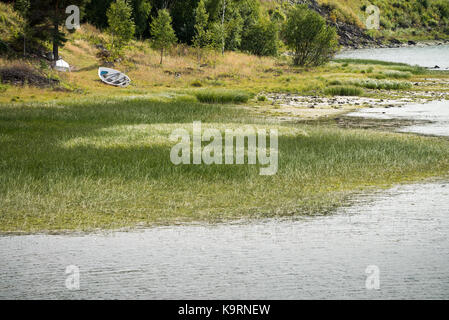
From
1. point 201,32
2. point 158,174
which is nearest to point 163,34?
point 201,32

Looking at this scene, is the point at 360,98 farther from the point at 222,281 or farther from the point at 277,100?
the point at 222,281

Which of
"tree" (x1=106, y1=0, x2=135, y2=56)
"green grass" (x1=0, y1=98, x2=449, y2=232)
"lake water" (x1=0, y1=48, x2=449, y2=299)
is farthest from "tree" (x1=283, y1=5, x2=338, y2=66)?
"lake water" (x1=0, y1=48, x2=449, y2=299)

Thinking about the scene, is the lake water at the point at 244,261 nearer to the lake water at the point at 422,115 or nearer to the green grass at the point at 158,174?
the green grass at the point at 158,174

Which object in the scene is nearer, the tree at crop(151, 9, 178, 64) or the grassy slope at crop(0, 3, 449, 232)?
the grassy slope at crop(0, 3, 449, 232)

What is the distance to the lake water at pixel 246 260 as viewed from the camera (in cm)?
855

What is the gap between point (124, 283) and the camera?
8.77 metres

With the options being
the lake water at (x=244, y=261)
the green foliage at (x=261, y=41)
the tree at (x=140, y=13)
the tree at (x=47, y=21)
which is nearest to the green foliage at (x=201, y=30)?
the tree at (x=140, y=13)

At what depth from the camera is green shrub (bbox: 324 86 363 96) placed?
A: 48531mm

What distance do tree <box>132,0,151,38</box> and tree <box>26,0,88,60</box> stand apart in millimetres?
18333

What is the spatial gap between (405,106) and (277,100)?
28.7ft

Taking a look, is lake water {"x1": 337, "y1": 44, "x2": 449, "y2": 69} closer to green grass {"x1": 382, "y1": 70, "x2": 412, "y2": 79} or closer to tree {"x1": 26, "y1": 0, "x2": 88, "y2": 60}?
green grass {"x1": 382, "y1": 70, "x2": 412, "y2": 79}

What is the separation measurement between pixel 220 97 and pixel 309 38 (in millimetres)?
39368

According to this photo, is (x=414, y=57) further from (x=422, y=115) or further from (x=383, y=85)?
(x=422, y=115)
